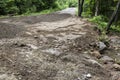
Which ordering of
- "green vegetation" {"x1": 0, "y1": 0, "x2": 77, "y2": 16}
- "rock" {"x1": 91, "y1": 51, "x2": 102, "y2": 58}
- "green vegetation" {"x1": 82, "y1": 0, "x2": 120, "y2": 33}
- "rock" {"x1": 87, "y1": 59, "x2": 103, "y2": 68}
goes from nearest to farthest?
1. "rock" {"x1": 87, "y1": 59, "x2": 103, "y2": 68}
2. "rock" {"x1": 91, "y1": 51, "x2": 102, "y2": 58}
3. "green vegetation" {"x1": 0, "y1": 0, "x2": 77, "y2": 16}
4. "green vegetation" {"x1": 82, "y1": 0, "x2": 120, "y2": 33}

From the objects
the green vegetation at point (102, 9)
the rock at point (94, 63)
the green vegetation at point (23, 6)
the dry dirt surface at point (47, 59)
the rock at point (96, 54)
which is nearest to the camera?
the dry dirt surface at point (47, 59)

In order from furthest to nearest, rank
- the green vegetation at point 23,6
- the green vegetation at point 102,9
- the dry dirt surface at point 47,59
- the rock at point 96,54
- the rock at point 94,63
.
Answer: the green vegetation at point 102,9, the green vegetation at point 23,6, the rock at point 96,54, the rock at point 94,63, the dry dirt surface at point 47,59

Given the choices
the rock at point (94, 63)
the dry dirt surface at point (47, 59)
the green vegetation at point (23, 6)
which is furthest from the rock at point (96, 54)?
the green vegetation at point (23, 6)

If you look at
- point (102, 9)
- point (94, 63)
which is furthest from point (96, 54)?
point (102, 9)

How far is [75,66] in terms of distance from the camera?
591 centimetres

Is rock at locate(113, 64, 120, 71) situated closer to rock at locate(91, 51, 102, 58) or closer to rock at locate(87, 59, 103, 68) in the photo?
rock at locate(87, 59, 103, 68)

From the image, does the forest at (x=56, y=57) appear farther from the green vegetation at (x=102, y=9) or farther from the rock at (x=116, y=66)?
the green vegetation at (x=102, y=9)

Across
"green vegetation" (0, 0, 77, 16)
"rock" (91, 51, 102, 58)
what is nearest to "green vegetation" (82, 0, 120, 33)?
"green vegetation" (0, 0, 77, 16)

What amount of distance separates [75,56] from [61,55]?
486 mm

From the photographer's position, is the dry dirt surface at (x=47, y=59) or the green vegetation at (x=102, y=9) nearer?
the dry dirt surface at (x=47, y=59)

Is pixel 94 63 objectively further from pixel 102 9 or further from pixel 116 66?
pixel 102 9

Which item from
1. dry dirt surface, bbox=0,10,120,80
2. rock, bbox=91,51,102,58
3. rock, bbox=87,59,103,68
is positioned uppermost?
dry dirt surface, bbox=0,10,120,80

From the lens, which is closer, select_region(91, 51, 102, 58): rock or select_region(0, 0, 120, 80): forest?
select_region(0, 0, 120, 80): forest

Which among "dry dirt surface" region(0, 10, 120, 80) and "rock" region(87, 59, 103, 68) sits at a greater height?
"dry dirt surface" region(0, 10, 120, 80)
